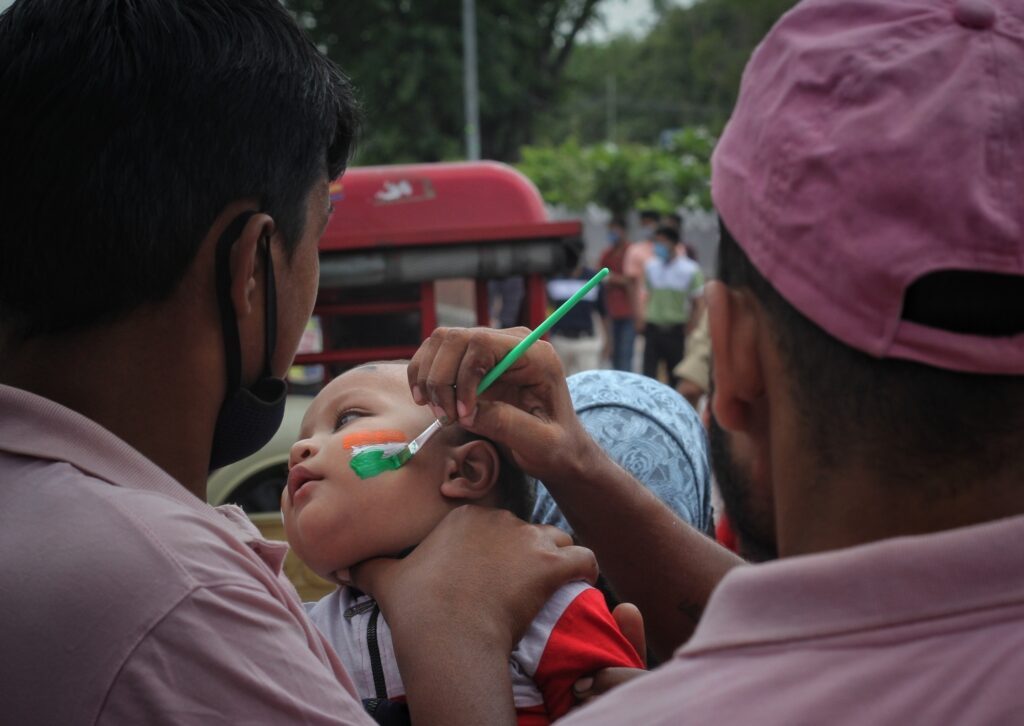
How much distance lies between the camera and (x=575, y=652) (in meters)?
1.83

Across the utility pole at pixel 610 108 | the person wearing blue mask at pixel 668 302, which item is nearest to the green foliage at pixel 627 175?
the person wearing blue mask at pixel 668 302

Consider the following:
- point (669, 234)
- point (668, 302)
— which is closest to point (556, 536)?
point (668, 302)

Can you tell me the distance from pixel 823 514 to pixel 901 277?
23 centimetres

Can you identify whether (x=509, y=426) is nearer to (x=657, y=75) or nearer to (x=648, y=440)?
(x=648, y=440)

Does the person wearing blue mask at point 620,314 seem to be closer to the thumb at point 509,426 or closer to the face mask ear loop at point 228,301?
the thumb at point 509,426

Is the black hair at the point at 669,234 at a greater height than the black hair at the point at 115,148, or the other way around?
the black hair at the point at 115,148

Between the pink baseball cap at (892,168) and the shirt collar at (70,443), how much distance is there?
76cm

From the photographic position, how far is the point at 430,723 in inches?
66.0

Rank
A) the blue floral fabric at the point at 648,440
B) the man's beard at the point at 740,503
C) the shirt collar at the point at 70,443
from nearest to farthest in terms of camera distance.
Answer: the man's beard at the point at 740,503
the shirt collar at the point at 70,443
the blue floral fabric at the point at 648,440

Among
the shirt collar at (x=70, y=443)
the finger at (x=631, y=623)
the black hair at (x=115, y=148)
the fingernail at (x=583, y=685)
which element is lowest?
the fingernail at (x=583, y=685)

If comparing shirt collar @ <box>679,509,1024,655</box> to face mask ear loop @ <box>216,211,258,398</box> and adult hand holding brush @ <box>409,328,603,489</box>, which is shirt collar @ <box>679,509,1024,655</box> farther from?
adult hand holding brush @ <box>409,328,603,489</box>

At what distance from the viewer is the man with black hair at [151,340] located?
1.19 meters

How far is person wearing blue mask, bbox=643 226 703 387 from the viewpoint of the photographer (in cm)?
1126

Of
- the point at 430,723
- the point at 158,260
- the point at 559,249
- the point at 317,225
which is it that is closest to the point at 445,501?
the point at 430,723
